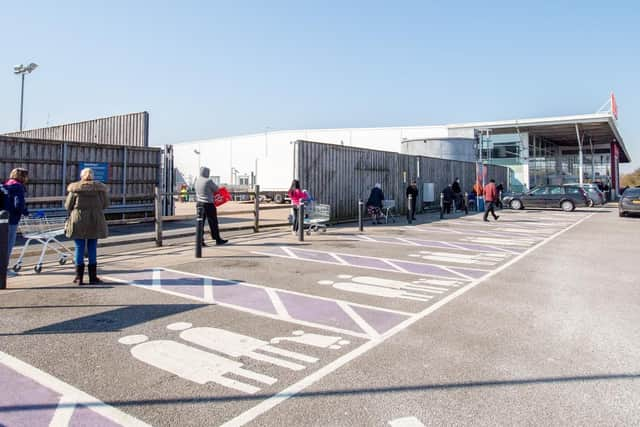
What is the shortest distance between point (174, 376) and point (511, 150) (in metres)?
46.2

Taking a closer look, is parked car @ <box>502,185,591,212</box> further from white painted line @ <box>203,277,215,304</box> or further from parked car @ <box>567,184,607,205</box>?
white painted line @ <box>203,277,215,304</box>

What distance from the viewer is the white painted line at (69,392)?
3.02m

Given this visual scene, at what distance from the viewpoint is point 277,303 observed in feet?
19.5

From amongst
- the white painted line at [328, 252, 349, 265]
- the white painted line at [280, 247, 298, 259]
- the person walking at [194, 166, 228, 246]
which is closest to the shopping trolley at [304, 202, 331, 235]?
the white painted line at [280, 247, 298, 259]

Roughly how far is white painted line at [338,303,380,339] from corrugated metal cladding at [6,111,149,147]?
14.3 m

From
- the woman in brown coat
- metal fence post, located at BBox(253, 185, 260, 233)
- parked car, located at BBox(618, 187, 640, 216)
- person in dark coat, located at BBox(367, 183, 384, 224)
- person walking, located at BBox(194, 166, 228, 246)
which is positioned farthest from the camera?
parked car, located at BBox(618, 187, 640, 216)

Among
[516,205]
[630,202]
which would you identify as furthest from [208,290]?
[516,205]

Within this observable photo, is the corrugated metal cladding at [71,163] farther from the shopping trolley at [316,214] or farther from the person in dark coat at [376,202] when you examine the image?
the person in dark coat at [376,202]

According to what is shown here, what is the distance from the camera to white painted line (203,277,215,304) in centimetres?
609

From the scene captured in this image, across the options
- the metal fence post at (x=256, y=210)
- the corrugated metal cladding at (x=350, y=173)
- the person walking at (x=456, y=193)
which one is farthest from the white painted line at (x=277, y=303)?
the person walking at (x=456, y=193)

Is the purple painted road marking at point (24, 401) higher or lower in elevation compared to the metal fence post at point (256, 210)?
lower

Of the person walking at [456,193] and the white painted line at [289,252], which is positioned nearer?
the white painted line at [289,252]

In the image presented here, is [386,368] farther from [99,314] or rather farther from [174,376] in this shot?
[99,314]

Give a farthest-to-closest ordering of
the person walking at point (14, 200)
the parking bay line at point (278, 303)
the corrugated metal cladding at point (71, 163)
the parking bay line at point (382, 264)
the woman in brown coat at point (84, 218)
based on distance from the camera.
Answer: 1. the corrugated metal cladding at point (71, 163)
2. the parking bay line at point (382, 264)
3. the person walking at point (14, 200)
4. the woman in brown coat at point (84, 218)
5. the parking bay line at point (278, 303)
